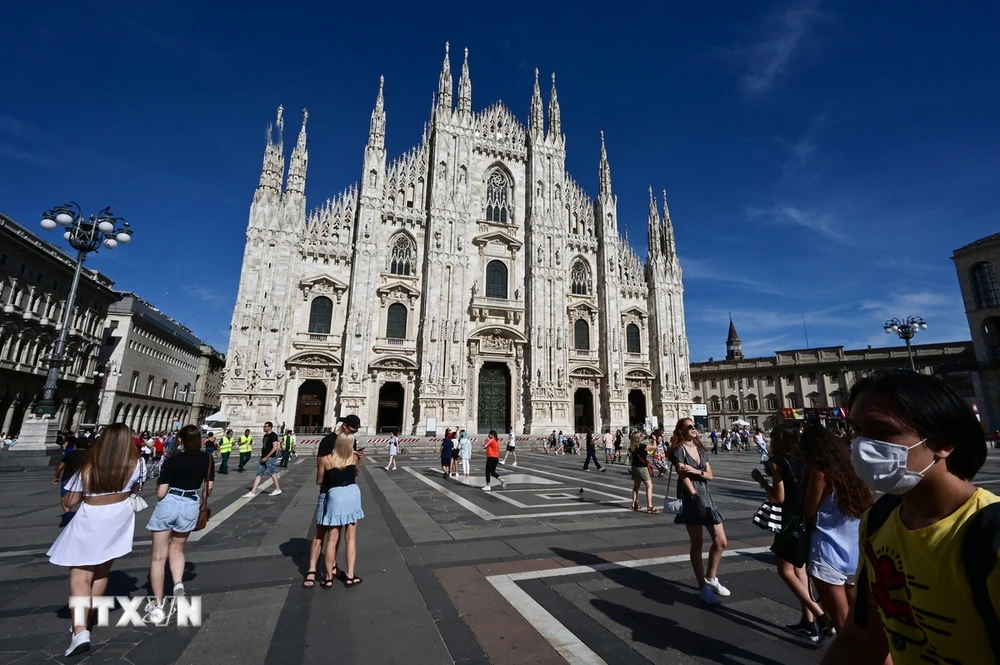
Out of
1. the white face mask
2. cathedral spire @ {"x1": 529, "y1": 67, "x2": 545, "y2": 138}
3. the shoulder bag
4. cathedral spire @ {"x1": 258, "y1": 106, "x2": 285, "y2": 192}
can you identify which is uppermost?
cathedral spire @ {"x1": 529, "y1": 67, "x2": 545, "y2": 138}

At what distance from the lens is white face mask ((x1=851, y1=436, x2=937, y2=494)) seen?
143 centimetres

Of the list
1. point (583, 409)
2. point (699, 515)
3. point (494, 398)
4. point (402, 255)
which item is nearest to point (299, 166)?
point (402, 255)

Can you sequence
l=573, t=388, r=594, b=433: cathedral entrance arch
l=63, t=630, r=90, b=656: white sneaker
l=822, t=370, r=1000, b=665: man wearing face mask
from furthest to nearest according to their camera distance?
l=573, t=388, r=594, b=433: cathedral entrance arch < l=63, t=630, r=90, b=656: white sneaker < l=822, t=370, r=1000, b=665: man wearing face mask

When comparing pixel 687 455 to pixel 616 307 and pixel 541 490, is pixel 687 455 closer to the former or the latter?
pixel 541 490

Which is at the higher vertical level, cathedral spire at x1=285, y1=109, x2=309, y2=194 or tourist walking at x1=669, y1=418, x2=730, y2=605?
cathedral spire at x1=285, y1=109, x2=309, y2=194

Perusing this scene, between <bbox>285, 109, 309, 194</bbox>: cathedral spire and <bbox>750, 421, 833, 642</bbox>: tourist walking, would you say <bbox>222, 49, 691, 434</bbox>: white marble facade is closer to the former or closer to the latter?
<bbox>285, 109, 309, 194</bbox>: cathedral spire

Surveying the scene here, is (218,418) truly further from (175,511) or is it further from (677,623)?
(677,623)

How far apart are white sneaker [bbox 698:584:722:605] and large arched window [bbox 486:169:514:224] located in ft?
99.4

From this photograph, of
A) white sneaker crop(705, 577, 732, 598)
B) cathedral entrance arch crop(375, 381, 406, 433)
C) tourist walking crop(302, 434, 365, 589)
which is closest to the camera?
white sneaker crop(705, 577, 732, 598)

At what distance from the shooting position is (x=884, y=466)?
4.85ft

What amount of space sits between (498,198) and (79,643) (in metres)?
32.6

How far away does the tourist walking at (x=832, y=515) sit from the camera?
3123 millimetres

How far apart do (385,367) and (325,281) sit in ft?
20.9

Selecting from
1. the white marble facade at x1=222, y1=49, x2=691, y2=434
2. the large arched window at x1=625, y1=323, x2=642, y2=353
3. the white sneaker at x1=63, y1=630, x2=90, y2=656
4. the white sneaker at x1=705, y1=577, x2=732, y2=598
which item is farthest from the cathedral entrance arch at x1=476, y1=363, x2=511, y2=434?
the white sneaker at x1=63, y1=630, x2=90, y2=656
